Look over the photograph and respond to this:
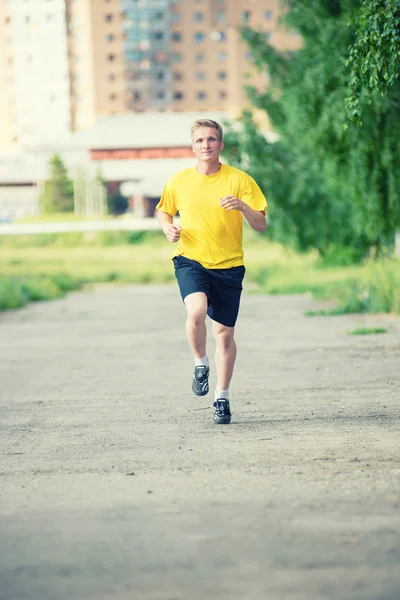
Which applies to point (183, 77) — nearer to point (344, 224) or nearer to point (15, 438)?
Answer: point (344, 224)

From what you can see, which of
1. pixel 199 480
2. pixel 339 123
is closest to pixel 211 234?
pixel 199 480

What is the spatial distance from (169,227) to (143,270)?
83.6ft

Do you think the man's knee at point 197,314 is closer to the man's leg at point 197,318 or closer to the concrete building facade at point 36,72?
the man's leg at point 197,318

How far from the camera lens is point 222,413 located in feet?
25.8

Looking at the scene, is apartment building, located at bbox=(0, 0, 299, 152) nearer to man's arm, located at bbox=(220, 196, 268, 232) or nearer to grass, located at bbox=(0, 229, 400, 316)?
grass, located at bbox=(0, 229, 400, 316)

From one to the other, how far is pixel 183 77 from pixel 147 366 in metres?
138

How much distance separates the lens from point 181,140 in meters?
89.2

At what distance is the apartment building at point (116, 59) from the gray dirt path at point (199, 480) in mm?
134721

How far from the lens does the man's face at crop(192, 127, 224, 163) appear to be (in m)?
7.68

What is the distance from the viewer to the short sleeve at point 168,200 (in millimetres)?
7832

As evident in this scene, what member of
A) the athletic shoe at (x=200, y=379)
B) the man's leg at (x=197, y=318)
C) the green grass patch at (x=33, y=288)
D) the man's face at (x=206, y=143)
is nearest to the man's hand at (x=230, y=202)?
the man's face at (x=206, y=143)

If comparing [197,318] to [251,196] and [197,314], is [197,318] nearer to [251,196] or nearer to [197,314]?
[197,314]

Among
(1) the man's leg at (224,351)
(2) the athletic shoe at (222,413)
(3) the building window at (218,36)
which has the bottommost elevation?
(2) the athletic shoe at (222,413)

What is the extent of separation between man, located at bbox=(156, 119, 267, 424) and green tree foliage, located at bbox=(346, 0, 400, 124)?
1.95 m
